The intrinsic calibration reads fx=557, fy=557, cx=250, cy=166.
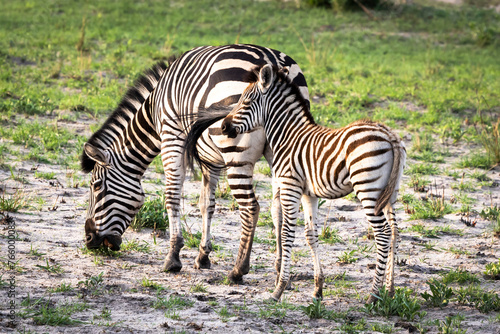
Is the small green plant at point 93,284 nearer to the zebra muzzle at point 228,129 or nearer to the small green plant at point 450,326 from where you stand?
the zebra muzzle at point 228,129

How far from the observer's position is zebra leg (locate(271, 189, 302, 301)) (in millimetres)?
4977

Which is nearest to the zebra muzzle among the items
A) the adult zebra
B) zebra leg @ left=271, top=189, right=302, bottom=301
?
the adult zebra

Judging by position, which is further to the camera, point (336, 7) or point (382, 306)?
point (336, 7)

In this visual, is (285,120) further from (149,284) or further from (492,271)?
(492,271)

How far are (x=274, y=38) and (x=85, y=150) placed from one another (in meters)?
11.6

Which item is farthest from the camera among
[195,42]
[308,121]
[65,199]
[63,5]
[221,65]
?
[63,5]

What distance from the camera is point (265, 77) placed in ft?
16.7

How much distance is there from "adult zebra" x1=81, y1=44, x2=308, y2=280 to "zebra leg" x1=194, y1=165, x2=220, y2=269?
0.01 meters

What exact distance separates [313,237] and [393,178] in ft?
3.31

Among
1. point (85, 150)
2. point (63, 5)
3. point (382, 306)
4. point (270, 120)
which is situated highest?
point (63, 5)

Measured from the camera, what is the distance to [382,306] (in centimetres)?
469

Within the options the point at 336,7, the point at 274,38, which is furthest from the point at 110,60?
the point at 336,7

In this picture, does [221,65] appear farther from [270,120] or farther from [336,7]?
[336,7]

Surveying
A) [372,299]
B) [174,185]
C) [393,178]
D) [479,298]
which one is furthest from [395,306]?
[174,185]
